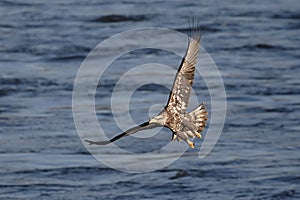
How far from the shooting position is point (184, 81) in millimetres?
5719

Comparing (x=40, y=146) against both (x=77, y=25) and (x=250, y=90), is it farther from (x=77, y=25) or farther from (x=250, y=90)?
(x=77, y=25)

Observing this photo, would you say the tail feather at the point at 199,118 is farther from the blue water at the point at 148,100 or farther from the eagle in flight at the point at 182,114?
the blue water at the point at 148,100

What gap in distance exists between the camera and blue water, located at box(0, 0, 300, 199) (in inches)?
335

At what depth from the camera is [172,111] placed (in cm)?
558

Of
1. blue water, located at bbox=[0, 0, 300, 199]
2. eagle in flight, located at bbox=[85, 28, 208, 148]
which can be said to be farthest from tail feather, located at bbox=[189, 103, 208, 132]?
blue water, located at bbox=[0, 0, 300, 199]

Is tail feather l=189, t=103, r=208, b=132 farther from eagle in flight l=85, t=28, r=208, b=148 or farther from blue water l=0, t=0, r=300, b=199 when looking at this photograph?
Answer: blue water l=0, t=0, r=300, b=199

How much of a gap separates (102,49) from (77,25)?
2.72 feet

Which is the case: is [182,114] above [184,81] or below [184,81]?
below

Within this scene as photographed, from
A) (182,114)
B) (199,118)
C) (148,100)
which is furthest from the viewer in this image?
(148,100)

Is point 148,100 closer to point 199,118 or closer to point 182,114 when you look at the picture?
point 199,118

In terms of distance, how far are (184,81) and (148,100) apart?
4701 millimetres

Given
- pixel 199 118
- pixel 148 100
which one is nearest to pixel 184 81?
pixel 199 118

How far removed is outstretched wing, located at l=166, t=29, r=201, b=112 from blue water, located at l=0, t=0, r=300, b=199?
2.58m

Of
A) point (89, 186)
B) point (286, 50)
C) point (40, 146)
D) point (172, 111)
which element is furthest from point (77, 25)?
point (172, 111)
